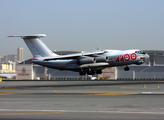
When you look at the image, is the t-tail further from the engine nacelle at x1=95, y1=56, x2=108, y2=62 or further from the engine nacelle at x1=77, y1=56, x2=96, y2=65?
the engine nacelle at x1=95, y1=56, x2=108, y2=62

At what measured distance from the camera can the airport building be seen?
7269 cm

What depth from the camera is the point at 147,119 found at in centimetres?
1164

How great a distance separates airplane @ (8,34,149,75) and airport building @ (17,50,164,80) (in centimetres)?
2976

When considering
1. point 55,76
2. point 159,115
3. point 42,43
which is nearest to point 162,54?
point 55,76

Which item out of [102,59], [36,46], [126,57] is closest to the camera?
[126,57]

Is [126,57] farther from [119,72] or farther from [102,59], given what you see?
[119,72]

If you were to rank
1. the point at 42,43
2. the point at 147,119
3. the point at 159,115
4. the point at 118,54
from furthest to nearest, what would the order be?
the point at 42,43 → the point at 118,54 → the point at 159,115 → the point at 147,119

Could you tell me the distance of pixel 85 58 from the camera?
136 ft

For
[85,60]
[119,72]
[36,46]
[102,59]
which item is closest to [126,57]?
[102,59]

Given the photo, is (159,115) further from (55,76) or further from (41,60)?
(55,76)

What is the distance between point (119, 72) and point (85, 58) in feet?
111

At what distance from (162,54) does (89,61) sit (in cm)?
4570

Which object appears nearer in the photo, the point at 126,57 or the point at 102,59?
the point at 126,57

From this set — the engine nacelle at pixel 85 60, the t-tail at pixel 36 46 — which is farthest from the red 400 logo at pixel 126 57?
the t-tail at pixel 36 46
